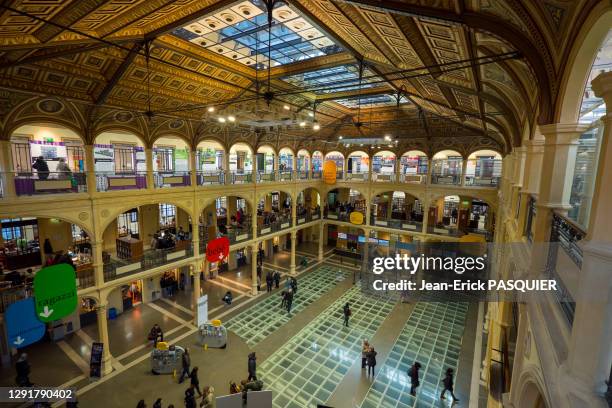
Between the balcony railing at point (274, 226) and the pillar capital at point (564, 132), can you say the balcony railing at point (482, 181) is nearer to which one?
the balcony railing at point (274, 226)

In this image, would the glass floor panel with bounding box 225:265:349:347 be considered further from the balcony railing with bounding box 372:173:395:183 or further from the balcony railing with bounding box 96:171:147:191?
the balcony railing with bounding box 96:171:147:191

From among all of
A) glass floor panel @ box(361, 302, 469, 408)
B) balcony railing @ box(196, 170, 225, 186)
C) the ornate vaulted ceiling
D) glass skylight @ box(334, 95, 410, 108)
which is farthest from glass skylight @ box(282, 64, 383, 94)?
glass floor panel @ box(361, 302, 469, 408)

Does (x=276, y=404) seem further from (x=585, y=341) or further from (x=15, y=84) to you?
(x=15, y=84)

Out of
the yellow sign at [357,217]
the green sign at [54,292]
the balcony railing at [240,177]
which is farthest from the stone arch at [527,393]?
the yellow sign at [357,217]

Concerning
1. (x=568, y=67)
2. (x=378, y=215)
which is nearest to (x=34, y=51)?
(x=568, y=67)

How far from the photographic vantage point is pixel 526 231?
215 inches

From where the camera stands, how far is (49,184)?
9758mm

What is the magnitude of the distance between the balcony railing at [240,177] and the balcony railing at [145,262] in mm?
4316

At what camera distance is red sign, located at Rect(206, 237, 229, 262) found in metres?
13.9

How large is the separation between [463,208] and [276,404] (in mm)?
18020

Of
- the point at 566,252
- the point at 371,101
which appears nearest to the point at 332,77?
the point at 371,101

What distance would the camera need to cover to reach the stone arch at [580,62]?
2537mm

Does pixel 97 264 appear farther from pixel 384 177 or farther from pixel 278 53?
pixel 384 177

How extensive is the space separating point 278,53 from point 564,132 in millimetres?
8404
